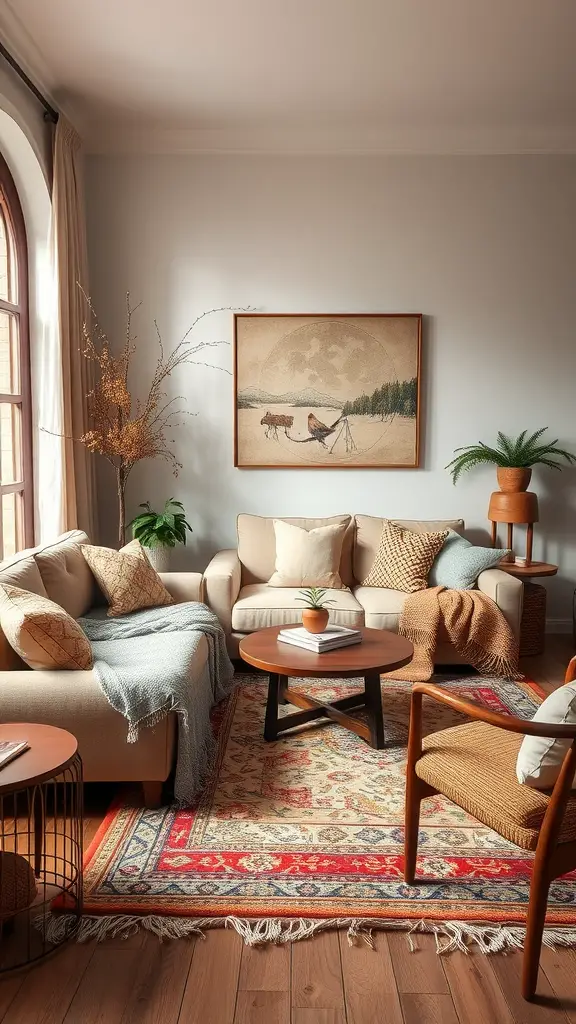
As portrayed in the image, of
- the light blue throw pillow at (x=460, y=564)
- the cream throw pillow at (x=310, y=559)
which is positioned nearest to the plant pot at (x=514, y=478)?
the light blue throw pillow at (x=460, y=564)

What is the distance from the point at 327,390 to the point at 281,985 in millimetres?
3848

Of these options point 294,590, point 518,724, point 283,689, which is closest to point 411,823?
point 518,724

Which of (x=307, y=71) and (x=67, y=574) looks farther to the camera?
(x=307, y=71)

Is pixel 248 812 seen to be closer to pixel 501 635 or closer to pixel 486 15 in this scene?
pixel 501 635

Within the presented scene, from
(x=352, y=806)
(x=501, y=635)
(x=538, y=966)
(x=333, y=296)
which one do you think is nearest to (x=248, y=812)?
(x=352, y=806)

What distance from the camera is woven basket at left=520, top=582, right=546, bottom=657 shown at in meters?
4.81

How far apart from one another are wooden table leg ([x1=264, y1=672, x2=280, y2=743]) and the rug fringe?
1278 millimetres

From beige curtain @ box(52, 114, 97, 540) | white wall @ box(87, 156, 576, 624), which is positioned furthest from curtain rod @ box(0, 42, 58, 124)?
white wall @ box(87, 156, 576, 624)

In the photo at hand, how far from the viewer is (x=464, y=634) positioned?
430 centimetres

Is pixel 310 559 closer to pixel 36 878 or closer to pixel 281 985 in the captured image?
pixel 36 878

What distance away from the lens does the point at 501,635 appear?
430 cm

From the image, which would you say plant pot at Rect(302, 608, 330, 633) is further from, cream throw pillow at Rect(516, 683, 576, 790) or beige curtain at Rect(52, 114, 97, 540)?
beige curtain at Rect(52, 114, 97, 540)

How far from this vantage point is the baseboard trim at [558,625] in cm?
540

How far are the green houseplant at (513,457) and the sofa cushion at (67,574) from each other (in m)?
2.51
